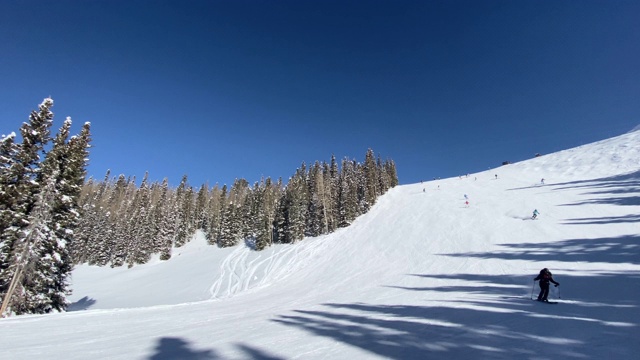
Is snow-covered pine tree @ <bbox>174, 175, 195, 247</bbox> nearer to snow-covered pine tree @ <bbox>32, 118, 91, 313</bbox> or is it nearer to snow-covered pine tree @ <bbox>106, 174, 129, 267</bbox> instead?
snow-covered pine tree @ <bbox>106, 174, 129, 267</bbox>

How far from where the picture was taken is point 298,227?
6606cm

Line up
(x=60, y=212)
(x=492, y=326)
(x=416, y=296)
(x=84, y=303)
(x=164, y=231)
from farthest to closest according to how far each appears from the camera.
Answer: (x=164, y=231) < (x=84, y=303) < (x=60, y=212) < (x=416, y=296) < (x=492, y=326)

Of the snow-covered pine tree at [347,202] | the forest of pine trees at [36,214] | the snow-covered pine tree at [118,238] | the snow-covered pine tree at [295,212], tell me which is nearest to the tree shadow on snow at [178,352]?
the forest of pine trees at [36,214]

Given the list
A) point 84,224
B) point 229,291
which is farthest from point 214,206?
point 229,291

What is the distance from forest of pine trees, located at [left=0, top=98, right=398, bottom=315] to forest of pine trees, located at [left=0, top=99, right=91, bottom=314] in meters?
0.06

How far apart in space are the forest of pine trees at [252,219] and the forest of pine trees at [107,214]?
0.83ft

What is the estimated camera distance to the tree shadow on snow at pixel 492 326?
24.5 ft

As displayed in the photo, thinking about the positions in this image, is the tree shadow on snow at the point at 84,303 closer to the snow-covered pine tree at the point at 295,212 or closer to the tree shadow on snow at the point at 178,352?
the snow-covered pine tree at the point at 295,212

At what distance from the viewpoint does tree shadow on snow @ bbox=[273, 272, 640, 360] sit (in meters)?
7.48

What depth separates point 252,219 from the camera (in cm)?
7681

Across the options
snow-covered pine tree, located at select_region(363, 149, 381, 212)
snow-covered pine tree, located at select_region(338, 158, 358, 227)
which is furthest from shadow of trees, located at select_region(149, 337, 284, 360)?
snow-covered pine tree, located at select_region(363, 149, 381, 212)

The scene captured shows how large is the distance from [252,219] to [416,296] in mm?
63366

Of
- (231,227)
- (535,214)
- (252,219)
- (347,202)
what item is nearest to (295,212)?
(347,202)

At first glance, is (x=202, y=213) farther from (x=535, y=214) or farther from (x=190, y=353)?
(x=190, y=353)
